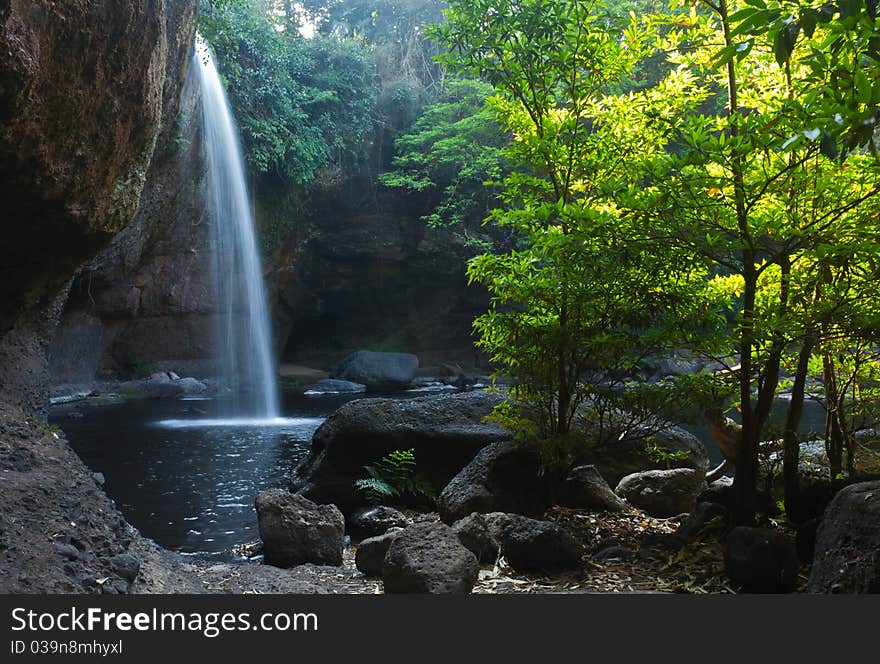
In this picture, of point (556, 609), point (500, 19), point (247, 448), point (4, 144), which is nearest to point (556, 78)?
point (500, 19)

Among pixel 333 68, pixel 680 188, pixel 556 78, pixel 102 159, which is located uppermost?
pixel 333 68

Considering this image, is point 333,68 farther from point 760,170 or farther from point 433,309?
point 760,170

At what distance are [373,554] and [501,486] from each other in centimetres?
154

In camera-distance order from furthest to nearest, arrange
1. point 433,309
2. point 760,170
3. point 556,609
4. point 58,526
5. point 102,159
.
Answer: point 433,309, point 102,159, point 760,170, point 58,526, point 556,609

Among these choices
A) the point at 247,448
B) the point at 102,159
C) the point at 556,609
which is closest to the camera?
the point at 556,609

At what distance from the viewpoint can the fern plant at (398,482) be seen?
7344 mm

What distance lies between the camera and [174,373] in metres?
21.0

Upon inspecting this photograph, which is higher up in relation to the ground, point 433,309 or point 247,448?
point 433,309

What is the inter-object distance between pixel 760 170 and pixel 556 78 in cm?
206

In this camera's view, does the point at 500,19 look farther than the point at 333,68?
No

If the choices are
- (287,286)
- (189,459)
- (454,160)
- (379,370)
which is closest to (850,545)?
(189,459)

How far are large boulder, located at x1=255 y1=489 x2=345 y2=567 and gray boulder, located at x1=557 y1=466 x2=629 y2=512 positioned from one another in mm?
2161

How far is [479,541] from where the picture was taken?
5.08 m

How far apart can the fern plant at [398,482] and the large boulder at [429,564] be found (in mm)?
2758
